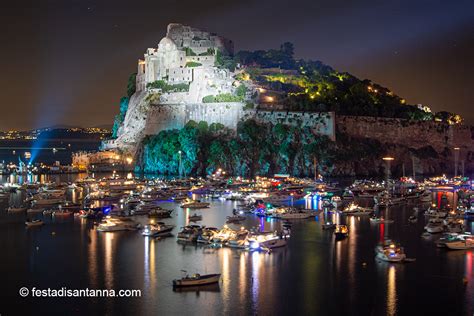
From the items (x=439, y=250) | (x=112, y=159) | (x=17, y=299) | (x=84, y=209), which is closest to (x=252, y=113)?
(x=112, y=159)

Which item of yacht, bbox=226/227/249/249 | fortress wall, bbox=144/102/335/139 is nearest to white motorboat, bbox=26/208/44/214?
yacht, bbox=226/227/249/249

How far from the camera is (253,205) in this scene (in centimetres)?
2905

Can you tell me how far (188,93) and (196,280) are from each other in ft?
112

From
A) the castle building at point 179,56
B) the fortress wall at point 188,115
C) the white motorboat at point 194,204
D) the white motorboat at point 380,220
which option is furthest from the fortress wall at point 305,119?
the white motorboat at point 380,220

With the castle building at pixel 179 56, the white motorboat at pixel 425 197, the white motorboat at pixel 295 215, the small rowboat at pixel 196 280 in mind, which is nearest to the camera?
the small rowboat at pixel 196 280

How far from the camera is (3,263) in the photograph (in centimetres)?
1848

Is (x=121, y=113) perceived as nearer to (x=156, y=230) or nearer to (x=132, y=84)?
(x=132, y=84)

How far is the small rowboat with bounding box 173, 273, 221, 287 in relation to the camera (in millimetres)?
15875

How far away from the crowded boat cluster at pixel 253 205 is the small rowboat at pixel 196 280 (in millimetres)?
3917

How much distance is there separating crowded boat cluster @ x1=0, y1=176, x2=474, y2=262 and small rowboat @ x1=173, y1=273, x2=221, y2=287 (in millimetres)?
3917

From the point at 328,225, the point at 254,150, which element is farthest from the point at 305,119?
the point at 328,225

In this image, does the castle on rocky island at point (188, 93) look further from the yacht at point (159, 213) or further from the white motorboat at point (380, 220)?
the yacht at point (159, 213)

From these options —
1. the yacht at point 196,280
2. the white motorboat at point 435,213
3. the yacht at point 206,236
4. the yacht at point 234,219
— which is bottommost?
the yacht at point 196,280

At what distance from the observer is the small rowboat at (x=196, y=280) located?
15.9 meters
